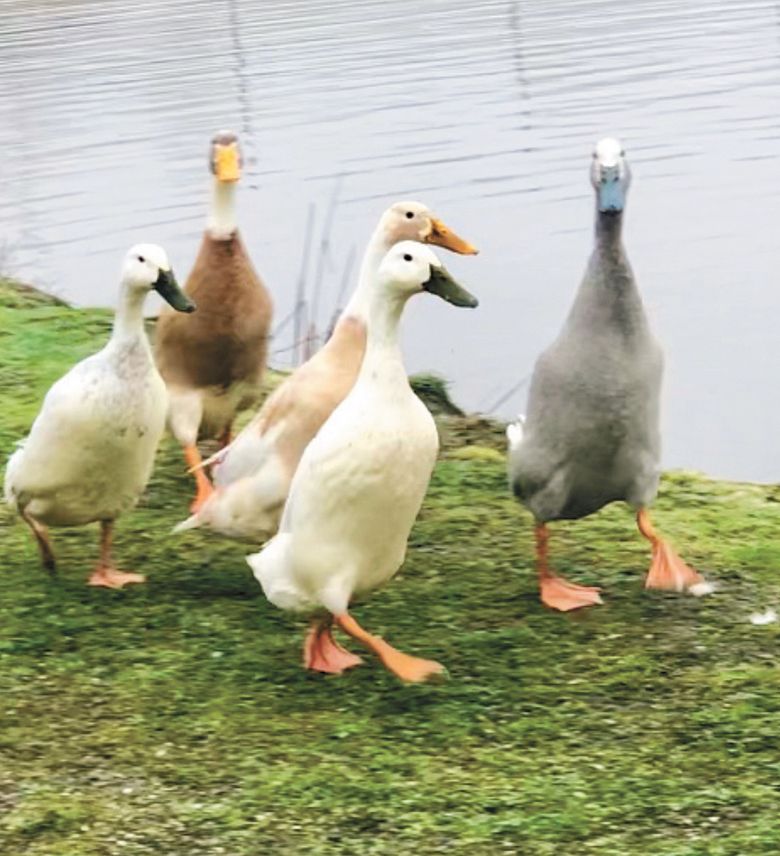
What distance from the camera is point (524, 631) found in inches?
199

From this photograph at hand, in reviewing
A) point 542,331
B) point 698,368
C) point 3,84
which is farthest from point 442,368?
point 3,84

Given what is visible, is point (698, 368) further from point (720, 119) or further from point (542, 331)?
point (720, 119)

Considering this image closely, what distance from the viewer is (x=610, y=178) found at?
200 inches

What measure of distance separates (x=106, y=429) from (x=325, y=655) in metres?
0.98

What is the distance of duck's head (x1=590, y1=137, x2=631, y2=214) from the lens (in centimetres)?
505

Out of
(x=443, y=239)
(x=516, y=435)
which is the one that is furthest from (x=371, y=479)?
(x=443, y=239)

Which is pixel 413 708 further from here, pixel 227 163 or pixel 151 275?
pixel 227 163

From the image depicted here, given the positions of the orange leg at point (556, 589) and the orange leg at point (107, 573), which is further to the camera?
the orange leg at point (107, 573)

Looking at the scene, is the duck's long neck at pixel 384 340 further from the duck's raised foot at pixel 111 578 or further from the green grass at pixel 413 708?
the duck's raised foot at pixel 111 578

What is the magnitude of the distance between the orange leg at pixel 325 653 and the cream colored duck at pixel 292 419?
56 centimetres

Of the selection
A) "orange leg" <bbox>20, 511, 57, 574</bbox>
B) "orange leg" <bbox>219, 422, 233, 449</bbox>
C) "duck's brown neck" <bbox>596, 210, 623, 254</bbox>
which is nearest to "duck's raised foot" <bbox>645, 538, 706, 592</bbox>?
"duck's brown neck" <bbox>596, 210, 623, 254</bbox>

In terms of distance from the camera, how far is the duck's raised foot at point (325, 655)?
4766mm

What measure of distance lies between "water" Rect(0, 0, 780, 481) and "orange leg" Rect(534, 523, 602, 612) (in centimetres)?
189

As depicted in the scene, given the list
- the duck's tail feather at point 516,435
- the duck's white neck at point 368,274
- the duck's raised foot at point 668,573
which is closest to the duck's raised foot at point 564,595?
Answer: the duck's raised foot at point 668,573
